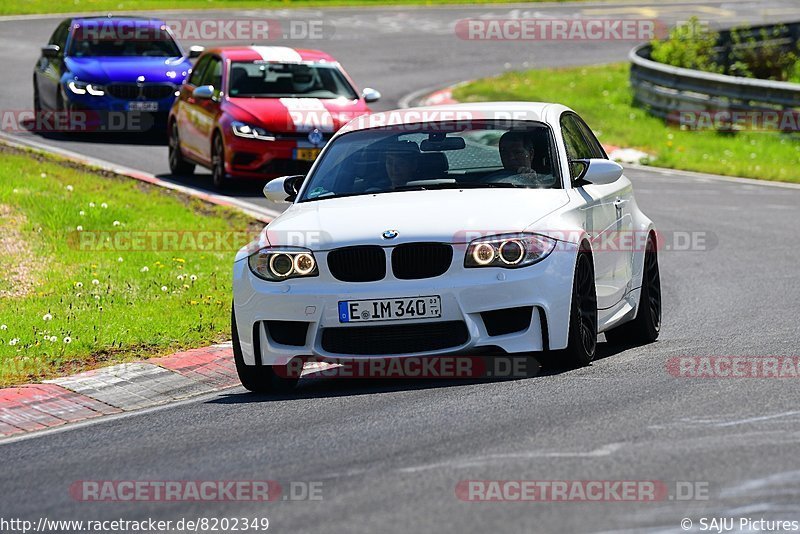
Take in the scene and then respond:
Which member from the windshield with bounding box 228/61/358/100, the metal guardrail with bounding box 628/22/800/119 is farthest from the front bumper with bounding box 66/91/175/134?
the metal guardrail with bounding box 628/22/800/119

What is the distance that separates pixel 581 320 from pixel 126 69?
15484 millimetres

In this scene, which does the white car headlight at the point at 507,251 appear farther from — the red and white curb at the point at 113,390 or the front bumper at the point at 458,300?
the red and white curb at the point at 113,390

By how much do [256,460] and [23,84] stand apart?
2384cm

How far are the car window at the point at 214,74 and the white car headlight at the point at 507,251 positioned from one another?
11697 millimetres

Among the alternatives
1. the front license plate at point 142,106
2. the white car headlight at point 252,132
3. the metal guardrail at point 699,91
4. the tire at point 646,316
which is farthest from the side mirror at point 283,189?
the metal guardrail at point 699,91

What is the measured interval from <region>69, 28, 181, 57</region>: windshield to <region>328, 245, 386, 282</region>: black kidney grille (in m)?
16.0

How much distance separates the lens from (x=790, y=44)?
121 feet

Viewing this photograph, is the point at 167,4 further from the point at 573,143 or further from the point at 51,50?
the point at 573,143

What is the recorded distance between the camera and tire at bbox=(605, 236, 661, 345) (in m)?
10.7

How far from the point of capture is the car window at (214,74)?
66.0 feet

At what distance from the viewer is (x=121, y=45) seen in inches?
957

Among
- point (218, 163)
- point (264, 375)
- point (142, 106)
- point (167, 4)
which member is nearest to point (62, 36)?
point (142, 106)

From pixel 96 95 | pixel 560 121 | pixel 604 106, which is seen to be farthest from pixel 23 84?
pixel 560 121

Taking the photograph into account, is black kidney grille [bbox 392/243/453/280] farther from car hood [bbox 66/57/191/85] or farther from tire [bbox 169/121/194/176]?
car hood [bbox 66/57/191/85]
